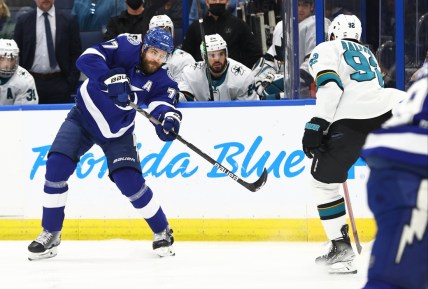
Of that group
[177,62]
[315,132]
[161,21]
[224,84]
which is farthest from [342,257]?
[161,21]

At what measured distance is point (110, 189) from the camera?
5.65 m

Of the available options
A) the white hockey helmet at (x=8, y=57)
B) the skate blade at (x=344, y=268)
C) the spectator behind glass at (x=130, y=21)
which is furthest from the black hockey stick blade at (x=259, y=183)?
the white hockey helmet at (x=8, y=57)

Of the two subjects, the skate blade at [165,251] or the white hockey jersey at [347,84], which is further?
the skate blade at [165,251]

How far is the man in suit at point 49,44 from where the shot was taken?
6.39 meters

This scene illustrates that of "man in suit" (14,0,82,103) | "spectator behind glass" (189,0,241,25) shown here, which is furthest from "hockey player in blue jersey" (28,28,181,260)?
"spectator behind glass" (189,0,241,25)

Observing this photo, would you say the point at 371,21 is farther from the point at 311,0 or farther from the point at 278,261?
the point at 278,261

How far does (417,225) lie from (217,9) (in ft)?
13.9

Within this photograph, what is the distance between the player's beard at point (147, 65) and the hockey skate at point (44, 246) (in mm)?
886

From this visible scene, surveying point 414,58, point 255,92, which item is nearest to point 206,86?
point 255,92

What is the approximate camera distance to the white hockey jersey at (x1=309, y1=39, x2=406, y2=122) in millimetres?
4359

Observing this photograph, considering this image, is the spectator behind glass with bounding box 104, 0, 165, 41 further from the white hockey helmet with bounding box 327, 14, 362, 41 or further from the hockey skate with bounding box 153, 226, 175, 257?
the white hockey helmet with bounding box 327, 14, 362, 41

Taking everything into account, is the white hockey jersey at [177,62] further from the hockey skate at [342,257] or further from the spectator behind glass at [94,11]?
the hockey skate at [342,257]

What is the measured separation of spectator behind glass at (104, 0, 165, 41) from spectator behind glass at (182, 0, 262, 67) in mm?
279

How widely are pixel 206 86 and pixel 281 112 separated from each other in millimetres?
617
